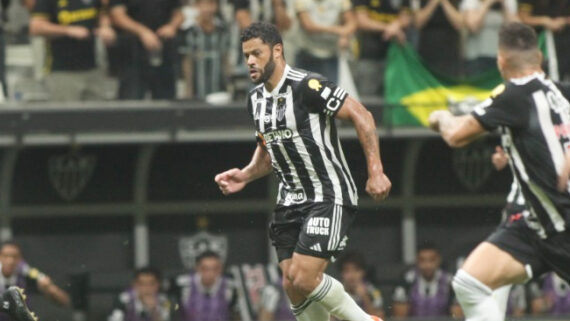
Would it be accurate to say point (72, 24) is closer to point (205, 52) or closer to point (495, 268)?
point (205, 52)

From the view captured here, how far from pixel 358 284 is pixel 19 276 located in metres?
3.39

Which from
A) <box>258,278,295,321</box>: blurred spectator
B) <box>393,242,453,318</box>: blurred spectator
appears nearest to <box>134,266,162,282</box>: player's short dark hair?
<box>258,278,295,321</box>: blurred spectator

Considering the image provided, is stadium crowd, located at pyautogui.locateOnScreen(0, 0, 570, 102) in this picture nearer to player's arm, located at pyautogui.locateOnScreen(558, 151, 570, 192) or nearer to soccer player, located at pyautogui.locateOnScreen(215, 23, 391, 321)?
soccer player, located at pyautogui.locateOnScreen(215, 23, 391, 321)

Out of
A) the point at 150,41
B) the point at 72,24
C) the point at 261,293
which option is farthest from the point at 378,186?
the point at 261,293

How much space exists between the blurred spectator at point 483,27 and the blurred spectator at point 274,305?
3008 millimetres

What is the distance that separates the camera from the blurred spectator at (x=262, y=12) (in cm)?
1332

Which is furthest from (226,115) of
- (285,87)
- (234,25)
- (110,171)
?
(285,87)

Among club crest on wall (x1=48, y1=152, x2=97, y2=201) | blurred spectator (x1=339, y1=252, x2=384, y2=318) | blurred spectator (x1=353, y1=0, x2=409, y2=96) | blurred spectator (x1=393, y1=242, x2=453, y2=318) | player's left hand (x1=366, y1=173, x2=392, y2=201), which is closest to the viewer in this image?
player's left hand (x1=366, y1=173, x2=392, y2=201)

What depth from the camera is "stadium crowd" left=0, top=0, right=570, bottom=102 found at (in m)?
13.3

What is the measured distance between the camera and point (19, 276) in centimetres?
1364

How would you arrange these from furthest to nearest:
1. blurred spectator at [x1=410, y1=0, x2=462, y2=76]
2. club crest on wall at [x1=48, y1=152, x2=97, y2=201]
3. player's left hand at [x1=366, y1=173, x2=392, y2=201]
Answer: club crest on wall at [x1=48, y1=152, x2=97, y2=201] → blurred spectator at [x1=410, y1=0, x2=462, y2=76] → player's left hand at [x1=366, y1=173, x2=392, y2=201]

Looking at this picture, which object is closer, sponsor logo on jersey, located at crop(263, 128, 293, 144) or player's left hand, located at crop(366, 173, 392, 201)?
player's left hand, located at crop(366, 173, 392, 201)

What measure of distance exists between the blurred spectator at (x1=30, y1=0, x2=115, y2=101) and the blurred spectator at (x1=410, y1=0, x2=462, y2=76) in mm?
3112

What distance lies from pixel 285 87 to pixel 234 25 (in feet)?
18.0
